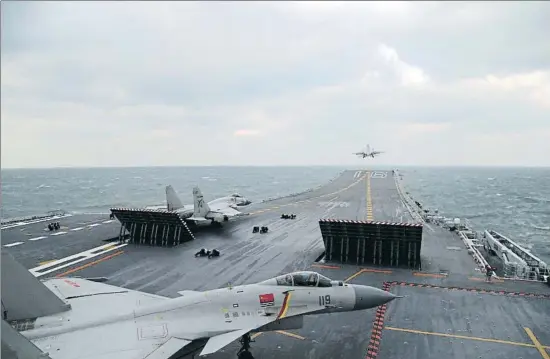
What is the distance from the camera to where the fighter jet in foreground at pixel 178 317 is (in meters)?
13.1

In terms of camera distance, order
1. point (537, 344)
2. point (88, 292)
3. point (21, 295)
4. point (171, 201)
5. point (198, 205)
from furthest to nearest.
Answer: point (171, 201)
point (198, 205)
point (88, 292)
point (537, 344)
point (21, 295)

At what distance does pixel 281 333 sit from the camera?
56.1 ft

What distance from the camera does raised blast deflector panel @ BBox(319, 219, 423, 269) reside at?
2786 centimetres

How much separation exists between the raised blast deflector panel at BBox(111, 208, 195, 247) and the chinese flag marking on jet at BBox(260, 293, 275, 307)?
2076 cm

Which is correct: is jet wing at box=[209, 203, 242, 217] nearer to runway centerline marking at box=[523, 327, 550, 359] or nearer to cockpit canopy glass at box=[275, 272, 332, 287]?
cockpit canopy glass at box=[275, 272, 332, 287]

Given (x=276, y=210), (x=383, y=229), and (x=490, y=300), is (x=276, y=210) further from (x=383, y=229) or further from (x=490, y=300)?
(x=490, y=300)

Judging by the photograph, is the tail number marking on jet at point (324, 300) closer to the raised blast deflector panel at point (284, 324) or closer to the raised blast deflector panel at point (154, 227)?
the raised blast deflector panel at point (284, 324)

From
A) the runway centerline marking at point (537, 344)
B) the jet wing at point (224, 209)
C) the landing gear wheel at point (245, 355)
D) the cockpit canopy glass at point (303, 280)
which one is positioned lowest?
the landing gear wheel at point (245, 355)

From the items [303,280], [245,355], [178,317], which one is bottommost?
[245,355]

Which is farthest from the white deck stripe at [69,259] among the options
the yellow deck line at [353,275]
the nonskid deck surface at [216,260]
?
the yellow deck line at [353,275]

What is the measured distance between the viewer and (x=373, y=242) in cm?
2891

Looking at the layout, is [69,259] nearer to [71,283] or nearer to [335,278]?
[71,283]

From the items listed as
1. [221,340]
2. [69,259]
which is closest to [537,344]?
[221,340]

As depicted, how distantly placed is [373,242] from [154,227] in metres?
18.9
